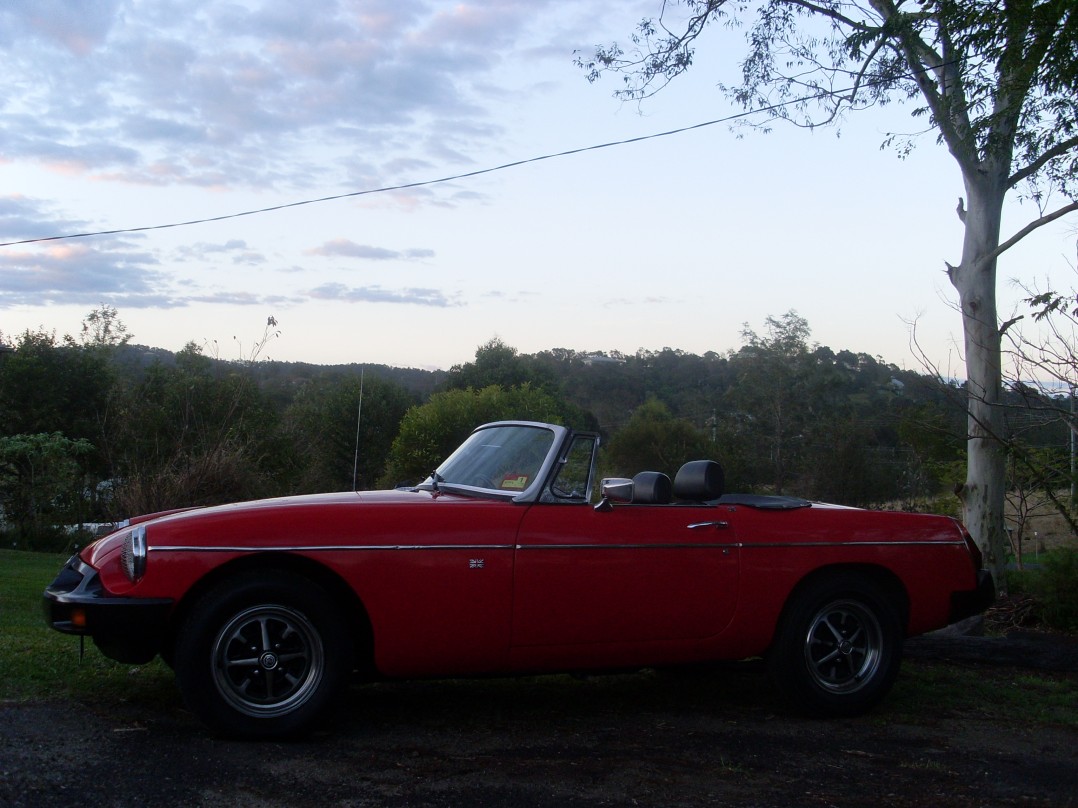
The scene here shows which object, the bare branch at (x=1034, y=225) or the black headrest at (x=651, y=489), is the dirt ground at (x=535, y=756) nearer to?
the black headrest at (x=651, y=489)

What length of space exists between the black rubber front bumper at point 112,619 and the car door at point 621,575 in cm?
157

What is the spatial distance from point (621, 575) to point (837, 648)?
1.36m

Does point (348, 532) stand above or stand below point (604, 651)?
above

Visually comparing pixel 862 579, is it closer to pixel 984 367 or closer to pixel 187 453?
pixel 984 367

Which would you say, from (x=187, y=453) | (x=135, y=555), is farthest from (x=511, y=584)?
(x=187, y=453)

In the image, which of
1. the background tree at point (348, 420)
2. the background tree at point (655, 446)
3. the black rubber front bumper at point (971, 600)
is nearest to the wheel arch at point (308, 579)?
the black rubber front bumper at point (971, 600)

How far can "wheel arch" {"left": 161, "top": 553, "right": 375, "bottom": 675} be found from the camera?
14.9 ft

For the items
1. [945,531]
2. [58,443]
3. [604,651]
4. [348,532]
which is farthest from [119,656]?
[58,443]

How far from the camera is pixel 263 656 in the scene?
14.9 feet

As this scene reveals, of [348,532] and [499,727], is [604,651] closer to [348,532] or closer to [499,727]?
[499,727]

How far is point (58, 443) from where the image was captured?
20984mm

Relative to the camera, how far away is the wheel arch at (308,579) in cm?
454

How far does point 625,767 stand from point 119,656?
87.1 inches

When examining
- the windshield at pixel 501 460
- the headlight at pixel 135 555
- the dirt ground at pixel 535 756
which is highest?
the windshield at pixel 501 460
